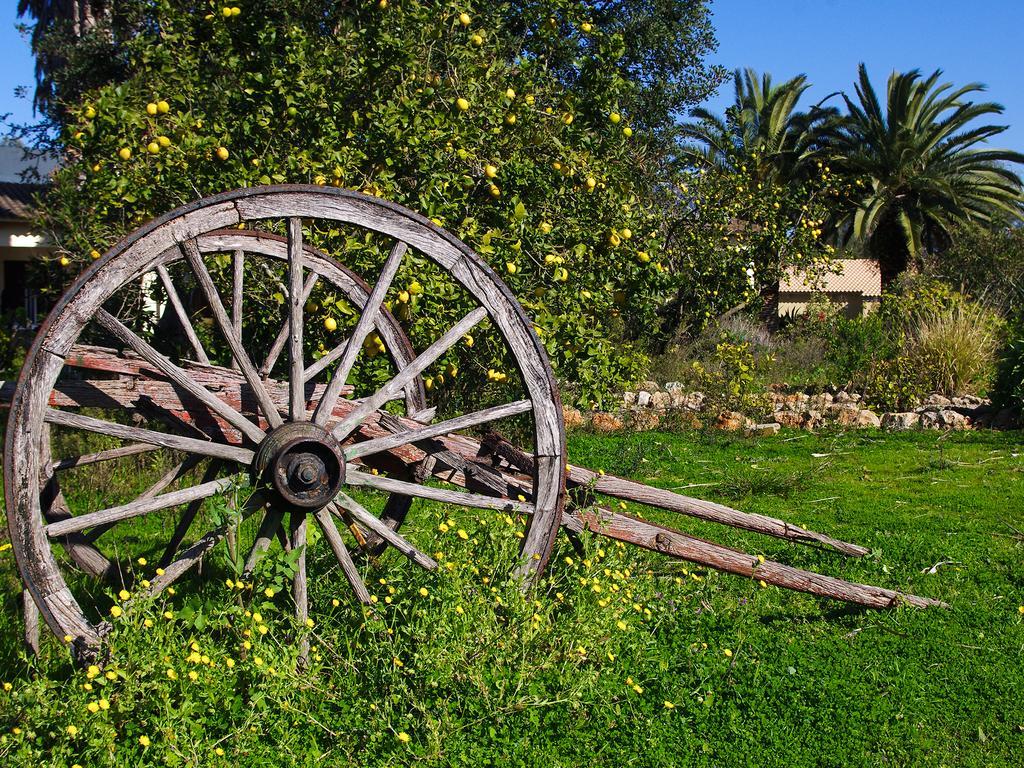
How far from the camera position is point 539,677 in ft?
12.7

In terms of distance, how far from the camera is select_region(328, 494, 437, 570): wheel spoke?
12.6 ft

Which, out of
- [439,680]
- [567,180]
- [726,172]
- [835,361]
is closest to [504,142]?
[567,180]

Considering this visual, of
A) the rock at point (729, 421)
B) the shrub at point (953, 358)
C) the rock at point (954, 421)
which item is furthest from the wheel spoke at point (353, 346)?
the shrub at point (953, 358)

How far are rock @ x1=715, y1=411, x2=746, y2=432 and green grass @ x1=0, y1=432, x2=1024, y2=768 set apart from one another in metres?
→ 5.39

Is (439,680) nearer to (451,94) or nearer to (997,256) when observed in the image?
(451,94)

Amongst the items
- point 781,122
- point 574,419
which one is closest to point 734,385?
point 574,419

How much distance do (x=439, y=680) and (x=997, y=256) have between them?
19.7 metres

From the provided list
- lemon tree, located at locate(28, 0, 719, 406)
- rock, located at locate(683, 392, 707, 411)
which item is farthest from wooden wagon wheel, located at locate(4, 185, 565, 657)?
rock, located at locate(683, 392, 707, 411)

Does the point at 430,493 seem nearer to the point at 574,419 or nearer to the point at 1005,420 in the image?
the point at 574,419

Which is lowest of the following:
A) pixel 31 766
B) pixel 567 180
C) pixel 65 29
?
pixel 31 766

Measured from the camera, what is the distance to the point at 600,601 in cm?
414

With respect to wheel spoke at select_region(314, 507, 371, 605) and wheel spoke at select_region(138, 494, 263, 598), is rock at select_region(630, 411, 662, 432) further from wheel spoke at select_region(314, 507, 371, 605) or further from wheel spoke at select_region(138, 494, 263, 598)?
wheel spoke at select_region(138, 494, 263, 598)

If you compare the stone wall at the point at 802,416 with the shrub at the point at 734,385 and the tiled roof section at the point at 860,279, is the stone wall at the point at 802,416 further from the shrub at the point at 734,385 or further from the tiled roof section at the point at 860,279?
the tiled roof section at the point at 860,279

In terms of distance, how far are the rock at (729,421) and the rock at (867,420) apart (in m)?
1.32
